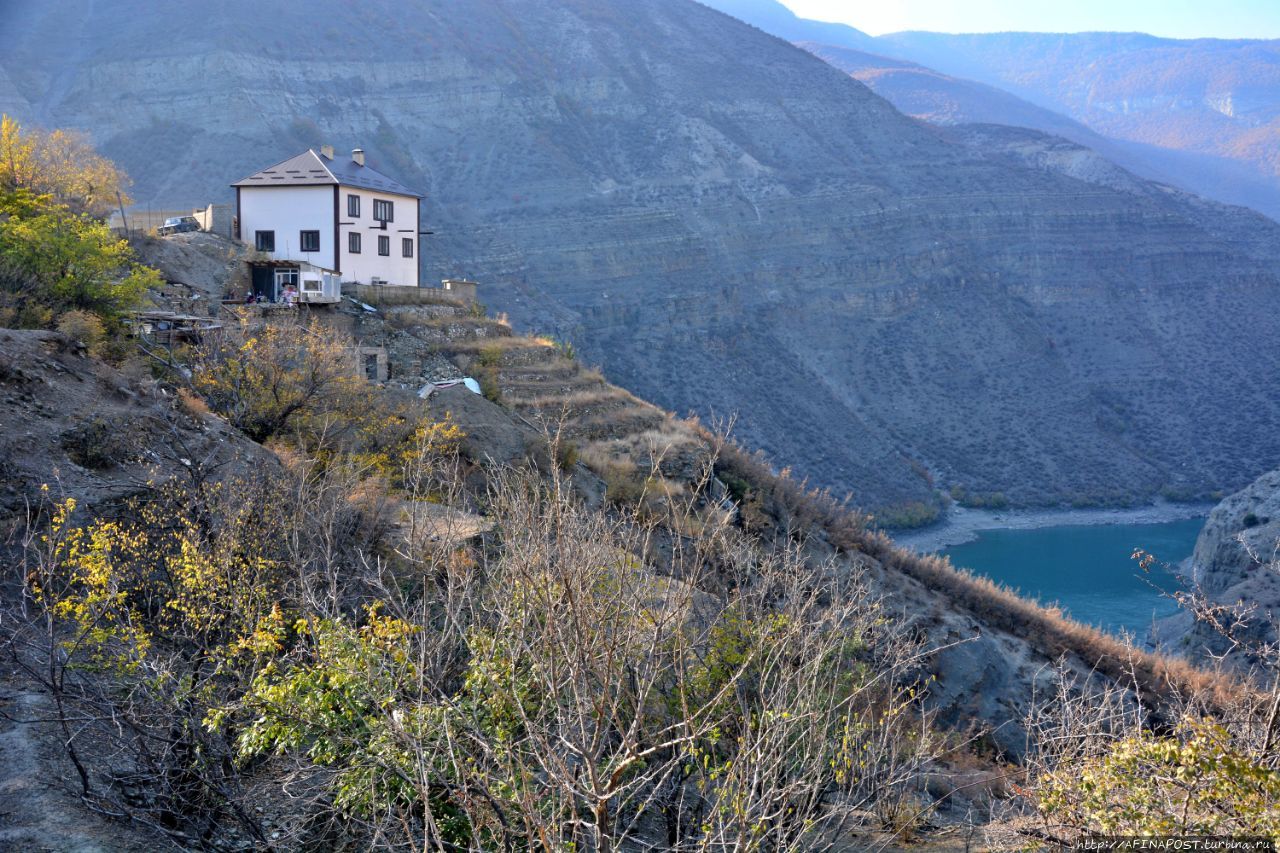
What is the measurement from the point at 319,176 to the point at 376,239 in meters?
2.77

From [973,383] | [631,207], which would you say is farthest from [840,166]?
[973,383]

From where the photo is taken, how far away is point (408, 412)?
24.5 m

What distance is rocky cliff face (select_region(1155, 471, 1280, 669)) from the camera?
109 feet

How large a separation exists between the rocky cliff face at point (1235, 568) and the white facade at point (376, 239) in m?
28.1

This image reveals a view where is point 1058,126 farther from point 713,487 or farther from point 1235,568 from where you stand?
point 713,487

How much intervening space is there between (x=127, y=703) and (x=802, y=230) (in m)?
74.2

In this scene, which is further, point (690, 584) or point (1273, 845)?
point (690, 584)

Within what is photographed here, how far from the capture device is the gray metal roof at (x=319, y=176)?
111 ft

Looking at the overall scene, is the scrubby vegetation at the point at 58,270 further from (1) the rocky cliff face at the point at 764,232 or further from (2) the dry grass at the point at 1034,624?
(1) the rocky cliff face at the point at 764,232

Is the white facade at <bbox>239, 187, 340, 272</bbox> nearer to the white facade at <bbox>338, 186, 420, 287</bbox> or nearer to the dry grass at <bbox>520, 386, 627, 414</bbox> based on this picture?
the white facade at <bbox>338, 186, 420, 287</bbox>

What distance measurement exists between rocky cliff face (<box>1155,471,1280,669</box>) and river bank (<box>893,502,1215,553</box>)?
12.6 metres

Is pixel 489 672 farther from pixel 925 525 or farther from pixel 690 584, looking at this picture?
pixel 925 525

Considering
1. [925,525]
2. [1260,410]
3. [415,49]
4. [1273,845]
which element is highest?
[415,49]

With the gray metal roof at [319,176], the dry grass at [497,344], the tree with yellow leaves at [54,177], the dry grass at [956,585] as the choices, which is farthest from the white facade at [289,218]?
the dry grass at [956,585]
